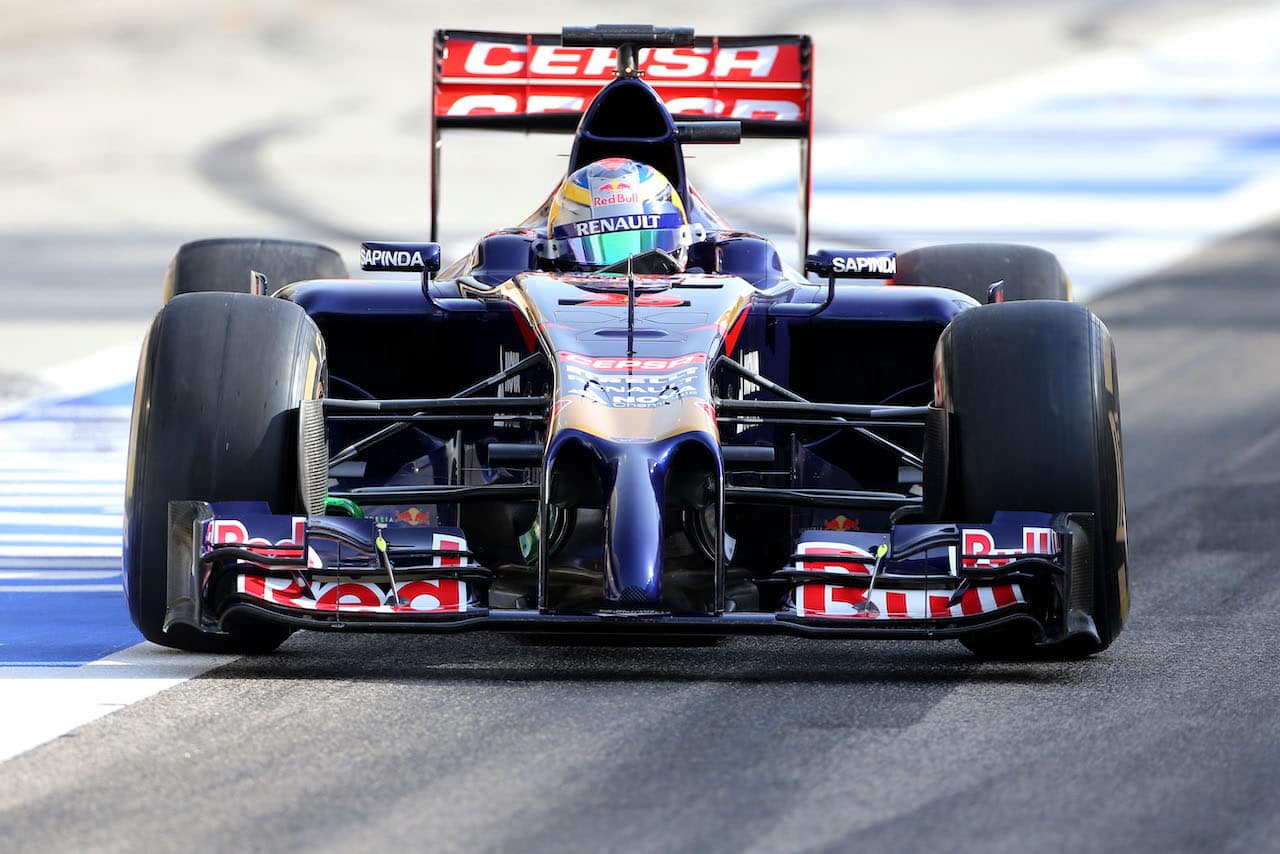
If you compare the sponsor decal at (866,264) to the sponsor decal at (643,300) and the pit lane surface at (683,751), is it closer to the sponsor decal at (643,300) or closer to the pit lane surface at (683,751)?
the sponsor decal at (643,300)

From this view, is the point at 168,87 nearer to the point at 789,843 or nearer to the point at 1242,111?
the point at 1242,111

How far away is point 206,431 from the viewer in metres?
7.35

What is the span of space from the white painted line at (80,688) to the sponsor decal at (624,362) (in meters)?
1.61

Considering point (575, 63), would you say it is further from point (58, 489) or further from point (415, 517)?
point (415, 517)

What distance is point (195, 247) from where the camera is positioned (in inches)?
449

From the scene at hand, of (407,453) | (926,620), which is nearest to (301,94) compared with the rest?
(407,453)

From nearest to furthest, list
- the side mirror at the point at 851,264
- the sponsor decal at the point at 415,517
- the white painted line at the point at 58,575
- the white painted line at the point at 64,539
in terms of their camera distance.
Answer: the sponsor decal at the point at 415,517
the side mirror at the point at 851,264
the white painted line at the point at 58,575
the white painted line at the point at 64,539

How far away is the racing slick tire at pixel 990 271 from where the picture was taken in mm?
11062

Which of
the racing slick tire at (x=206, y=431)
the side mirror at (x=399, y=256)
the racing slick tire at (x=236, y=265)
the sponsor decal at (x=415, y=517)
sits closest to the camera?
the racing slick tire at (x=206, y=431)

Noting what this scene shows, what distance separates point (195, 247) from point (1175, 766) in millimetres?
7075

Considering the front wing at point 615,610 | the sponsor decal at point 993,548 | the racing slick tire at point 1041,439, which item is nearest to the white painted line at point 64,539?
the front wing at point 615,610

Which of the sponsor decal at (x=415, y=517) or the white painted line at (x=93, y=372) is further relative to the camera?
the white painted line at (x=93, y=372)

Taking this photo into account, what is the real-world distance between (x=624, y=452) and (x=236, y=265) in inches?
184

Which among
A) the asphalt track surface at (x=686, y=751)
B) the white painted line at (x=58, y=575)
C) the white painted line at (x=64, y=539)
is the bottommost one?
the asphalt track surface at (x=686, y=751)
